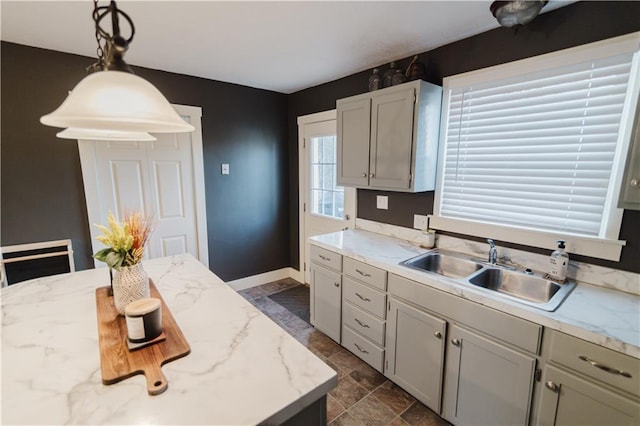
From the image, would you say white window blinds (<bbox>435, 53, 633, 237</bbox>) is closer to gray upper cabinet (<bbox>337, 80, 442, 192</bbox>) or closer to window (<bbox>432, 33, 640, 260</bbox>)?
window (<bbox>432, 33, 640, 260</bbox>)

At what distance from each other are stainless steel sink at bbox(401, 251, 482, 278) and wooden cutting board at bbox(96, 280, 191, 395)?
1407 mm

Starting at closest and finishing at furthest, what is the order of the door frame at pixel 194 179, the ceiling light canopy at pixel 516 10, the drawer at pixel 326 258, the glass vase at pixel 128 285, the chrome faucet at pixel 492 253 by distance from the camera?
the glass vase at pixel 128 285, the ceiling light canopy at pixel 516 10, the chrome faucet at pixel 492 253, the drawer at pixel 326 258, the door frame at pixel 194 179

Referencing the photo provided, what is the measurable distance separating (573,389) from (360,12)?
86.8 inches

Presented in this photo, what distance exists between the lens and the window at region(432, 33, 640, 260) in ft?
5.04

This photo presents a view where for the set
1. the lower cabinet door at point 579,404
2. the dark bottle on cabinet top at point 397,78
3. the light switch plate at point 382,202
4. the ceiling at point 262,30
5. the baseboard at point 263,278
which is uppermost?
the ceiling at point 262,30

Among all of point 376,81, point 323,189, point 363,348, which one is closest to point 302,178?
point 323,189

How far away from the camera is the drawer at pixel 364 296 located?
2043 mm

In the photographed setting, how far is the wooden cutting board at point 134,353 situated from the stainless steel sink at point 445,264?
141 centimetres

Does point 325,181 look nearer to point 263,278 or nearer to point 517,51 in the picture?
point 263,278

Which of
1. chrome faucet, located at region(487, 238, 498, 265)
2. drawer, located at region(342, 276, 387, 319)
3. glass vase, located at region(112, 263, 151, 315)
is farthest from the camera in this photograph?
drawer, located at region(342, 276, 387, 319)

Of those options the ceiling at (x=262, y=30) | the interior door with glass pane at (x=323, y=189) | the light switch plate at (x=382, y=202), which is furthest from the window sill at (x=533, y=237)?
the ceiling at (x=262, y=30)

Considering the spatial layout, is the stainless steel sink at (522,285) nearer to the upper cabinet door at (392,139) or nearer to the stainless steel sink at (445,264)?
the stainless steel sink at (445,264)

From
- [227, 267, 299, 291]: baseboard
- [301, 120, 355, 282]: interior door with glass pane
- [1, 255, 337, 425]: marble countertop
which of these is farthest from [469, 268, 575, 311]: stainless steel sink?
[227, 267, 299, 291]: baseboard

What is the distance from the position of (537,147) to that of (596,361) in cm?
121
